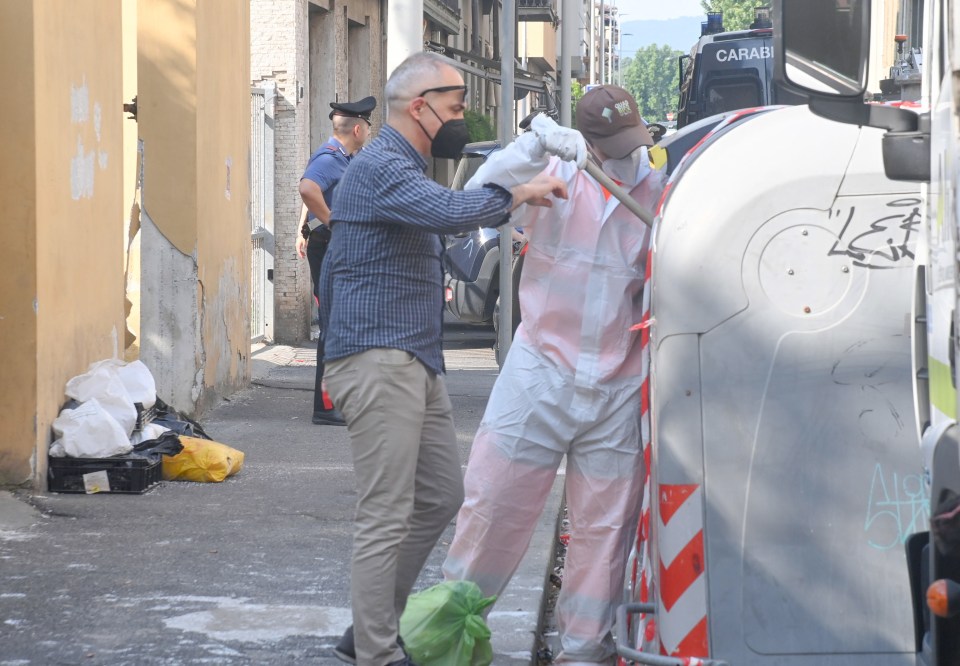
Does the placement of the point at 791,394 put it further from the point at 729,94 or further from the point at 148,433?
the point at 729,94

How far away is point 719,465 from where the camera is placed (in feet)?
11.4

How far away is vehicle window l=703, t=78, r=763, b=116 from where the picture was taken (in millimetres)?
20344

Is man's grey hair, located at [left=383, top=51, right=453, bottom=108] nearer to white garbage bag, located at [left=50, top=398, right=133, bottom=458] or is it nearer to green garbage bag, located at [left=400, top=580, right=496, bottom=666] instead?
green garbage bag, located at [left=400, top=580, right=496, bottom=666]

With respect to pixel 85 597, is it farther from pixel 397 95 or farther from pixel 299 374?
pixel 299 374

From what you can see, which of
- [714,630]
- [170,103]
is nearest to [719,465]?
[714,630]

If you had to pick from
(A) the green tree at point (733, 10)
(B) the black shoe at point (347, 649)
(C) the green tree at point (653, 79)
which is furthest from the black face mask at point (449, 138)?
(C) the green tree at point (653, 79)

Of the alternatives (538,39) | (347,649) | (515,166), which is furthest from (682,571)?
(538,39)

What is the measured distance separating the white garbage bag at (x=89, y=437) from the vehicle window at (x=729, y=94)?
48.9 ft

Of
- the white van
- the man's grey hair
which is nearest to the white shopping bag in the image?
the man's grey hair

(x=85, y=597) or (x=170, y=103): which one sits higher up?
(x=170, y=103)

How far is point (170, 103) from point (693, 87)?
43.1 feet

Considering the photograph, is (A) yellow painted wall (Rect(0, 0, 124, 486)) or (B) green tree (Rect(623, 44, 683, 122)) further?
(B) green tree (Rect(623, 44, 683, 122))

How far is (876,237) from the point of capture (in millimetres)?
3373

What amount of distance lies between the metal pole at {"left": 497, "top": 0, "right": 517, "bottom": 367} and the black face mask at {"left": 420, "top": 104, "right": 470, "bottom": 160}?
3.14 m
